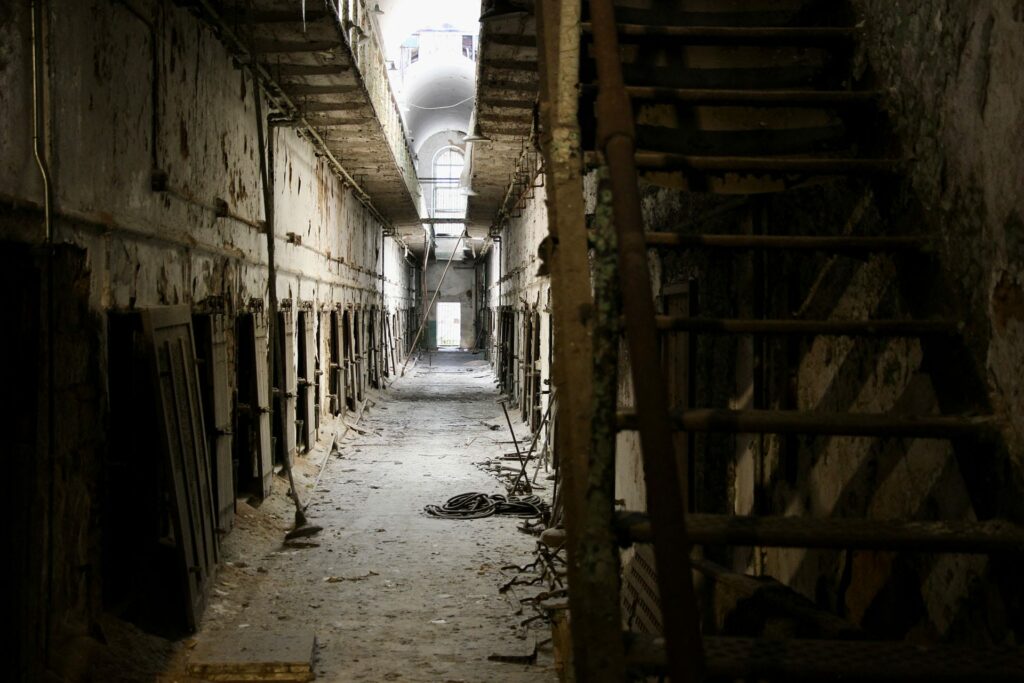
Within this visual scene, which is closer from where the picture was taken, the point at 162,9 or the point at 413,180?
the point at 162,9

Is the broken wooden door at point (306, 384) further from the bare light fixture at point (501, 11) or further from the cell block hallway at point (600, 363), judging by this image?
the bare light fixture at point (501, 11)

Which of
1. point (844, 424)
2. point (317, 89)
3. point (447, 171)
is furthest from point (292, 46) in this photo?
point (447, 171)

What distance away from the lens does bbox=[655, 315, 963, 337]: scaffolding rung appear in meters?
2.52

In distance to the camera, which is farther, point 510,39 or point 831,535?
point 510,39

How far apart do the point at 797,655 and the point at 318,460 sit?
10595mm

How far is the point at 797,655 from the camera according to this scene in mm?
2039

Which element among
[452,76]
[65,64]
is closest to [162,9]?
[65,64]

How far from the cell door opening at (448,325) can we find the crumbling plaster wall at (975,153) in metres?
43.4

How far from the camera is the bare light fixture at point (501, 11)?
7.20m

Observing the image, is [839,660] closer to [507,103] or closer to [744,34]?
[744,34]

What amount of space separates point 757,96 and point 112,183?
4042mm

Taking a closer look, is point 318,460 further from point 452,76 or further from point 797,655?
point 452,76

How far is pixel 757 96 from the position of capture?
331cm

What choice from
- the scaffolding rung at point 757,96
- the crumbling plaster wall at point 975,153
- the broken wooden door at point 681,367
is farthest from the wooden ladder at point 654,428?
the broken wooden door at point 681,367
